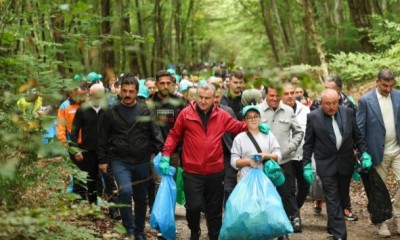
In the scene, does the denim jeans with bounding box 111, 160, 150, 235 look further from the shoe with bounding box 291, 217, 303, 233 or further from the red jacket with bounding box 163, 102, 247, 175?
the shoe with bounding box 291, 217, 303, 233

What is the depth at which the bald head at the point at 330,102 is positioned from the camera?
26.2ft

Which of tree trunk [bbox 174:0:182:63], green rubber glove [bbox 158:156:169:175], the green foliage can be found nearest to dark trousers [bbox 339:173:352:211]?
green rubber glove [bbox 158:156:169:175]

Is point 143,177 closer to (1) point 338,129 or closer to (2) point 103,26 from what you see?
(1) point 338,129

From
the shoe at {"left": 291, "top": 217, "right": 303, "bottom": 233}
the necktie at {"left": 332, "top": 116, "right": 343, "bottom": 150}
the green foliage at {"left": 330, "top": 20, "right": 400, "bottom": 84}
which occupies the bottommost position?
the shoe at {"left": 291, "top": 217, "right": 303, "bottom": 233}

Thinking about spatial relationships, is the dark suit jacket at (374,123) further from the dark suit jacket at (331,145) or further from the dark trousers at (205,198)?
the dark trousers at (205,198)

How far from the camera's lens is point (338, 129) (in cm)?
812

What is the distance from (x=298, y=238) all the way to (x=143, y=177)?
247 cm

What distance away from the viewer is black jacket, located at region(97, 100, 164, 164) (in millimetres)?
7715

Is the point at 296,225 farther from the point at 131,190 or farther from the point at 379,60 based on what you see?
the point at 379,60

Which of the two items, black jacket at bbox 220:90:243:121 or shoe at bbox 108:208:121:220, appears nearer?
shoe at bbox 108:208:121:220

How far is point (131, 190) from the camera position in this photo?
754 centimetres

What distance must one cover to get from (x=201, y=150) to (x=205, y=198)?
706 millimetres

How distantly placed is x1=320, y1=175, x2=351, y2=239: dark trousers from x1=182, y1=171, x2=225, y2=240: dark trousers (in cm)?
151

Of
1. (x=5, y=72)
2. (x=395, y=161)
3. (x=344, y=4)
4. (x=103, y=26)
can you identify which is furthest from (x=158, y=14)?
(x=5, y=72)
